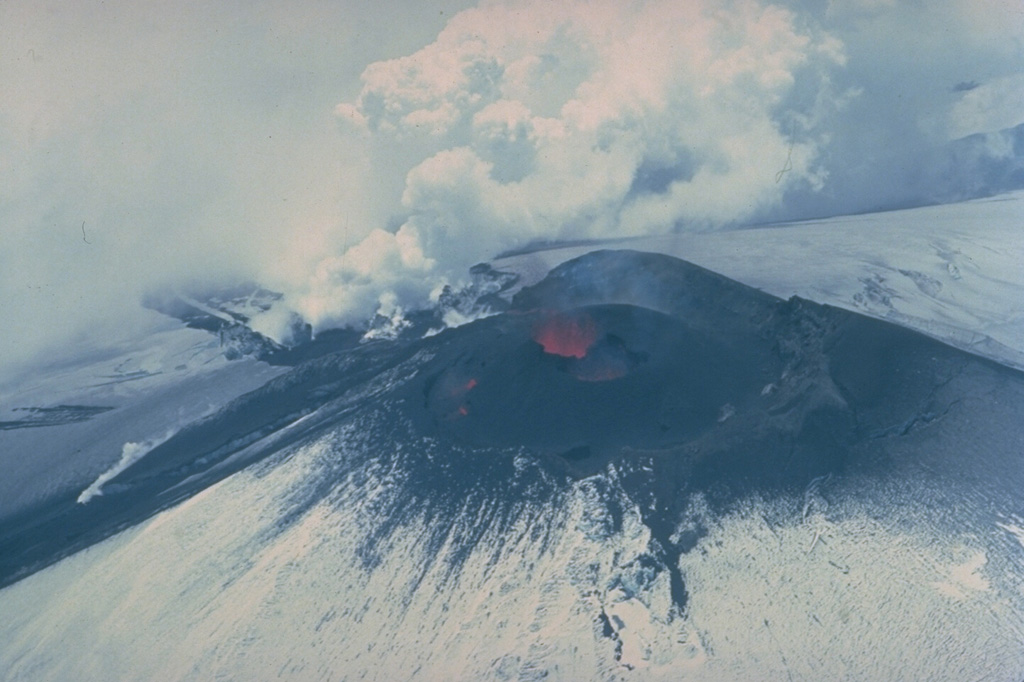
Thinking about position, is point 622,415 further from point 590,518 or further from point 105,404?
point 105,404

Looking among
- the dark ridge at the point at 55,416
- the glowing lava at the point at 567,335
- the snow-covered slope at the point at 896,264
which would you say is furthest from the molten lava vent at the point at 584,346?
the dark ridge at the point at 55,416

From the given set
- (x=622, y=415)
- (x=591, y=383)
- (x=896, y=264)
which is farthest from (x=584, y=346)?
(x=896, y=264)

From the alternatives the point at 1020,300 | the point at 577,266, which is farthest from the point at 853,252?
the point at 577,266

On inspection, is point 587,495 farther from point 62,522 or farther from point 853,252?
point 853,252

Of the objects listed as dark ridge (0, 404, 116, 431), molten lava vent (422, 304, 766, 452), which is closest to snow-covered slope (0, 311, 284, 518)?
dark ridge (0, 404, 116, 431)

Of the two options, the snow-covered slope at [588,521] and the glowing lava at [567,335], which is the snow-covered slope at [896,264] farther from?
the glowing lava at [567,335]
